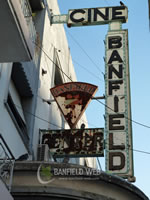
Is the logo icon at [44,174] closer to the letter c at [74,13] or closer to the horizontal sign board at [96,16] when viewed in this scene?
the horizontal sign board at [96,16]

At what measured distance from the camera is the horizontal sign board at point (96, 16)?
20078mm

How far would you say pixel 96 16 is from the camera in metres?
20.5

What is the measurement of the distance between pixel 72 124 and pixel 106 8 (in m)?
6.98

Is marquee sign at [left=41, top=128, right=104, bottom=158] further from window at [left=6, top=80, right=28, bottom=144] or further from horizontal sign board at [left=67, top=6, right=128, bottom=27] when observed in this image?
horizontal sign board at [left=67, top=6, right=128, bottom=27]

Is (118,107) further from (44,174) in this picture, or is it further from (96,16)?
(44,174)

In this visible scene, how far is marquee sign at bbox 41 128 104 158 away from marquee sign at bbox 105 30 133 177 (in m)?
0.39

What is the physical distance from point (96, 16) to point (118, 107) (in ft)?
18.1

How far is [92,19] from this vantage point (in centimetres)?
2039

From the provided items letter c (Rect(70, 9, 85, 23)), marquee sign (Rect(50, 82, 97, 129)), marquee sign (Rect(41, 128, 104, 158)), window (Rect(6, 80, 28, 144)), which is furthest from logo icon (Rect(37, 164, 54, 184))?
letter c (Rect(70, 9, 85, 23))

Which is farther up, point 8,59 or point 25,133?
point 8,59

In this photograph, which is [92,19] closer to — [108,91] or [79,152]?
[108,91]

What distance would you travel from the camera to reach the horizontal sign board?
20.1 meters

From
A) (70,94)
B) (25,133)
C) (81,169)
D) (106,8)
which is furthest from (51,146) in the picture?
(106,8)

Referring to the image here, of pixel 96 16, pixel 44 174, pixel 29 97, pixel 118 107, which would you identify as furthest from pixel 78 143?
pixel 96 16
